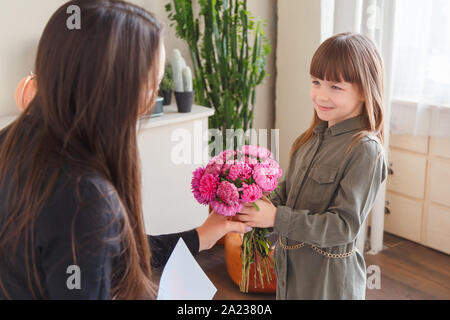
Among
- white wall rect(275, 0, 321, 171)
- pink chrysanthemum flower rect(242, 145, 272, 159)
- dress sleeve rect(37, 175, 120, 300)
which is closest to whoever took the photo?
dress sleeve rect(37, 175, 120, 300)

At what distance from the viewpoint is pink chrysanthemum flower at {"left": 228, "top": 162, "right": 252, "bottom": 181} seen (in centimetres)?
130

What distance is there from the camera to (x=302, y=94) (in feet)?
9.37

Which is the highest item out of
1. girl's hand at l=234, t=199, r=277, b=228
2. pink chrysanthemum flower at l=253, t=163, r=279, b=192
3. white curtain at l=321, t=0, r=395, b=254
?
white curtain at l=321, t=0, r=395, b=254

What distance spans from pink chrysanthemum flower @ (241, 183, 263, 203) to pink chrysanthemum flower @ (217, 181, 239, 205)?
0.08 feet

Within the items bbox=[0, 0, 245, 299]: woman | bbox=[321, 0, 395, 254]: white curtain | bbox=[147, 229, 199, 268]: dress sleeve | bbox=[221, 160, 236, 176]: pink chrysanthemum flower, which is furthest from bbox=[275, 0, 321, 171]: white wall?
bbox=[0, 0, 245, 299]: woman

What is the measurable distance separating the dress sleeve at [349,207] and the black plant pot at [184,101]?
4.03 ft

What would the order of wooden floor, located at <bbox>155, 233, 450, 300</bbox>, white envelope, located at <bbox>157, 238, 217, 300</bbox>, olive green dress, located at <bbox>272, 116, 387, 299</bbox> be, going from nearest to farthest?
white envelope, located at <bbox>157, 238, 217, 300</bbox> → olive green dress, located at <bbox>272, 116, 387, 299</bbox> → wooden floor, located at <bbox>155, 233, 450, 300</bbox>

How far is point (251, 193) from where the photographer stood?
4.20 ft

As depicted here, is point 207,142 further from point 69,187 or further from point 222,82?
point 69,187

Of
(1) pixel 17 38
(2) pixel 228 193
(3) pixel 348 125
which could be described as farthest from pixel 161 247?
(1) pixel 17 38

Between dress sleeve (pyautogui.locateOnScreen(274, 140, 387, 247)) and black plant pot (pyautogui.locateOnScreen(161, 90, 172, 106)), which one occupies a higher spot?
black plant pot (pyautogui.locateOnScreen(161, 90, 172, 106))

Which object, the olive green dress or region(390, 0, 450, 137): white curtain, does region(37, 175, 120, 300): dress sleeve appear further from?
region(390, 0, 450, 137): white curtain

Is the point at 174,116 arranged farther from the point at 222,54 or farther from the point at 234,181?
the point at 234,181

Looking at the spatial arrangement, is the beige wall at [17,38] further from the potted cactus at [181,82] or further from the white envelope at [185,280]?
the white envelope at [185,280]
